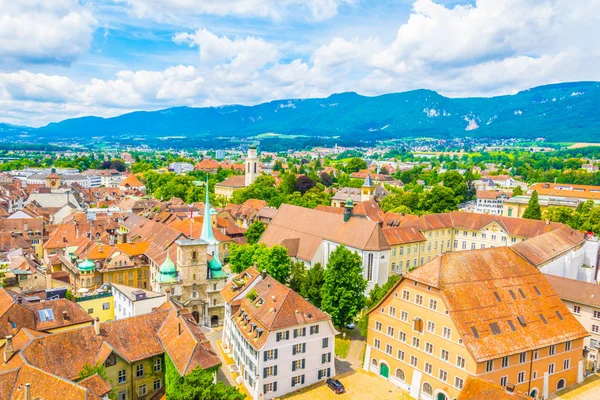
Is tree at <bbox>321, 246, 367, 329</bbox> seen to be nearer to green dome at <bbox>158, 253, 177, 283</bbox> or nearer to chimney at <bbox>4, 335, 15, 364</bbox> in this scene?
green dome at <bbox>158, 253, 177, 283</bbox>

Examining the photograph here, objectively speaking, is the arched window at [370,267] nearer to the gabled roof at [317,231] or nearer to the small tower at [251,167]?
the gabled roof at [317,231]

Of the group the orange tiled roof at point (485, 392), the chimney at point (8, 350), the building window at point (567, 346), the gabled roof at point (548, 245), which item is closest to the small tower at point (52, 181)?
the chimney at point (8, 350)

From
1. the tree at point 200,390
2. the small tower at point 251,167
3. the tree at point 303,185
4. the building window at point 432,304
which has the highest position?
the small tower at point 251,167

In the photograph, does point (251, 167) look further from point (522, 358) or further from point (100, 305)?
point (522, 358)

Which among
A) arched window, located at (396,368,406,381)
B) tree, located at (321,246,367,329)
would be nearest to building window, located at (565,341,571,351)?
arched window, located at (396,368,406,381)

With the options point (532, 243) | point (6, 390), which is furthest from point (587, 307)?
point (6, 390)

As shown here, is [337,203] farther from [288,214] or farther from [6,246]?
[6,246]

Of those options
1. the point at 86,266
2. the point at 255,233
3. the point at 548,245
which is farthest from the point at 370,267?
the point at 86,266
